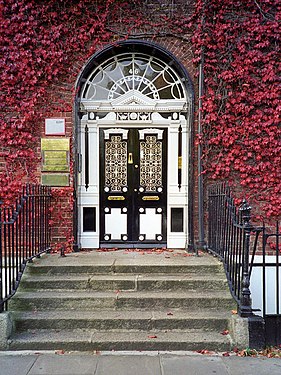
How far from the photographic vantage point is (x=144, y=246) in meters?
7.45

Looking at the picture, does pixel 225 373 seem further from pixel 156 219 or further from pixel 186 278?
pixel 156 219

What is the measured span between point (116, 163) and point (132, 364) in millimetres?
3924

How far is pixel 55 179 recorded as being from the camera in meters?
7.20

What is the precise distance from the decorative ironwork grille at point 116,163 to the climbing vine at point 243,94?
1.47 meters

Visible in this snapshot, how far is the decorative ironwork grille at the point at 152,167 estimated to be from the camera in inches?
294

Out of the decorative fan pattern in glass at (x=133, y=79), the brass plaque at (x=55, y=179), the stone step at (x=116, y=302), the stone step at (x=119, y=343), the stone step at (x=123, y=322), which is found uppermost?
the decorative fan pattern in glass at (x=133, y=79)

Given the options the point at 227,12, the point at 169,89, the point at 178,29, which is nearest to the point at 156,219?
the point at 169,89

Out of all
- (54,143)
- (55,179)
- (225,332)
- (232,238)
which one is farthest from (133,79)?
(225,332)

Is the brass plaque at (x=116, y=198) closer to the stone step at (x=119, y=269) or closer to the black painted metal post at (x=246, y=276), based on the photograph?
the stone step at (x=119, y=269)

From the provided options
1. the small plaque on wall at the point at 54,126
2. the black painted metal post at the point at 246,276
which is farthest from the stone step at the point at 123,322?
the small plaque on wall at the point at 54,126

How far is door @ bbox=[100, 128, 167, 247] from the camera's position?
7.47m

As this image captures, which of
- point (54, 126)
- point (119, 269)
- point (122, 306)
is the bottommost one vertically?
point (122, 306)

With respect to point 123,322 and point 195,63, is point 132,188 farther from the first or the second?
point 123,322

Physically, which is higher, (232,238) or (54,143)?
(54,143)
